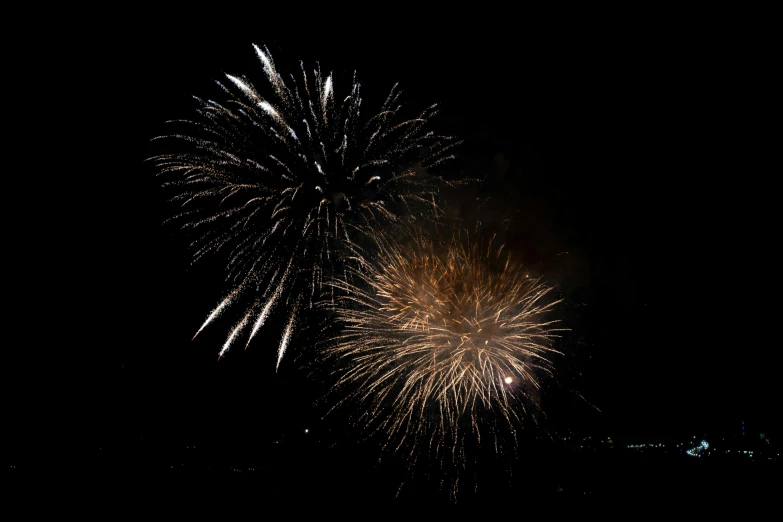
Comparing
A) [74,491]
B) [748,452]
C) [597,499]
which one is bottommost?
[74,491]

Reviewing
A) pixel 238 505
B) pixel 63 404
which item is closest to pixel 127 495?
pixel 238 505

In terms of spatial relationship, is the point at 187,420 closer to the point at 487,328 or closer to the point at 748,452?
the point at 487,328

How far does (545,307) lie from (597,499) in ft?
28.1

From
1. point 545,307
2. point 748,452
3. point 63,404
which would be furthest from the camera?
point 748,452

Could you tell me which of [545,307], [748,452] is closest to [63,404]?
[545,307]

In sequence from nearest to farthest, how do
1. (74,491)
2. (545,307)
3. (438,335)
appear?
(438,335), (545,307), (74,491)

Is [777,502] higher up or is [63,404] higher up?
[777,502]

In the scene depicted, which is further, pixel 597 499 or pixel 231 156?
pixel 597 499

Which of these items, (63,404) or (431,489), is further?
(431,489)

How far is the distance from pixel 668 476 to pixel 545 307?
30.5 feet

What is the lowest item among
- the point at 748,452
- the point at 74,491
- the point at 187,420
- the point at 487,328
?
the point at 74,491

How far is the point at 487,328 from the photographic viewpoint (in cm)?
848

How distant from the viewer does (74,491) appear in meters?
11.2

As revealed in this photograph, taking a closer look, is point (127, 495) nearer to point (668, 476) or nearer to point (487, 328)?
point (487, 328)
